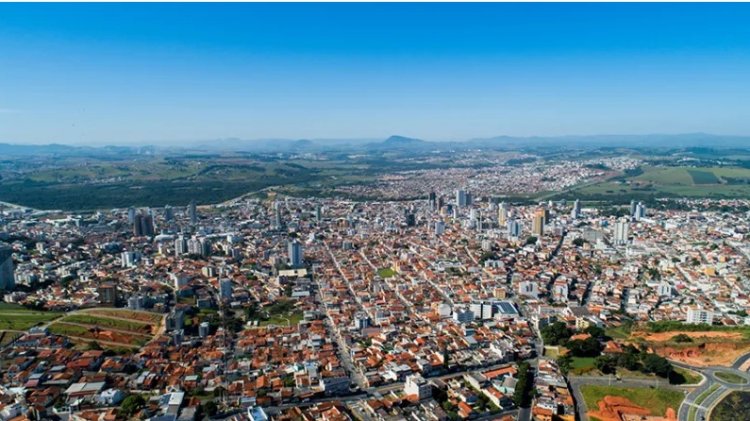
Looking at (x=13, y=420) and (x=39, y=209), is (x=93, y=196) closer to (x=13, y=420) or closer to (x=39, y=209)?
(x=39, y=209)

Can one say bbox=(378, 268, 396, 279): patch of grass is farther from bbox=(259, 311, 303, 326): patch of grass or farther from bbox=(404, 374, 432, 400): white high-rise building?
bbox=(404, 374, 432, 400): white high-rise building

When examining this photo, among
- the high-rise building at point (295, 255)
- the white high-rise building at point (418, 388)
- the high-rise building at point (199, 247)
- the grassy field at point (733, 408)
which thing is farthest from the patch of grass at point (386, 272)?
the grassy field at point (733, 408)

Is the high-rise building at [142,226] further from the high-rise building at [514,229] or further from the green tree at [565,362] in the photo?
the green tree at [565,362]

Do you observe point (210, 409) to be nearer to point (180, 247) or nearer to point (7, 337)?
point (7, 337)

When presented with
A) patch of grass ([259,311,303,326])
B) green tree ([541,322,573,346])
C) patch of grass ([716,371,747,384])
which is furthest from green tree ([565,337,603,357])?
patch of grass ([259,311,303,326])

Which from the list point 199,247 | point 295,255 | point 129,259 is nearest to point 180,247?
point 199,247

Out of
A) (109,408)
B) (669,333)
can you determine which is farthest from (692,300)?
(109,408)
